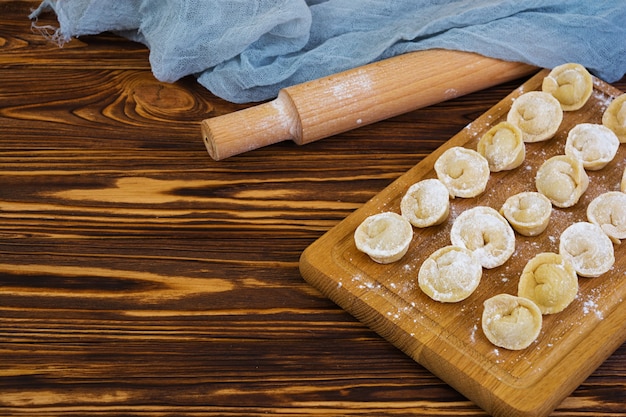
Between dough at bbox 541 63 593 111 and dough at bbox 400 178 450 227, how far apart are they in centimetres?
47

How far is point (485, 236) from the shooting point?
65.6 inches

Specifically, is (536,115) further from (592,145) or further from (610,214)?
(610,214)

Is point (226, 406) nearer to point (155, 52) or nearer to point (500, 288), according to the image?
point (500, 288)

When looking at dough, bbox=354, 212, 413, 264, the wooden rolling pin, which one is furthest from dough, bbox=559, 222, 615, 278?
the wooden rolling pin

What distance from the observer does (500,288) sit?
1620mm

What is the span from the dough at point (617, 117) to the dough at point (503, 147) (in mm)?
235

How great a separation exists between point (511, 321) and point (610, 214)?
15.3 inches

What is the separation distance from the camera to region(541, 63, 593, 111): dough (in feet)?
6.55

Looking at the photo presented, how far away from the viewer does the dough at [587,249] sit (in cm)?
162

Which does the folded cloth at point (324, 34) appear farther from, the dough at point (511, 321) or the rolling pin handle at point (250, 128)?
the dough at point (511, 321)

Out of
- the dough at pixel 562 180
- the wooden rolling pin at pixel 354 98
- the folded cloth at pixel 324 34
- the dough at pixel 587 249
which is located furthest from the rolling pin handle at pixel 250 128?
the dough at pixel 587 249

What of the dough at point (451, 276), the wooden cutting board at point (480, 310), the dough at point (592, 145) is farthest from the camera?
the dough at point (592, 145)

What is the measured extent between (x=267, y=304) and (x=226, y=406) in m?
0.25

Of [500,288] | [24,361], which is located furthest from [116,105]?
[500,288]
